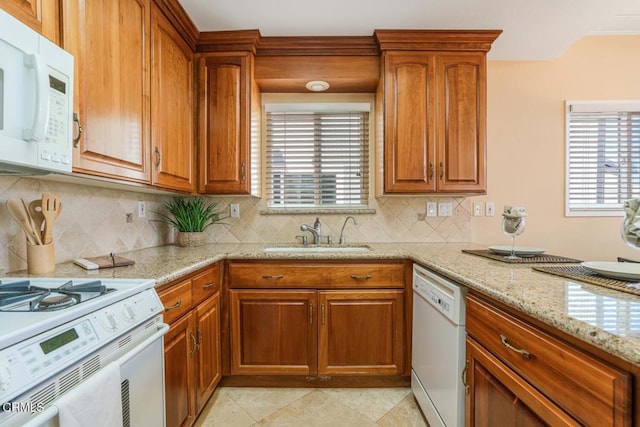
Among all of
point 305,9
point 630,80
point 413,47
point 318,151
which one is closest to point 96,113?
point 305,9

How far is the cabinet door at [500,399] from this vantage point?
2.52 feet

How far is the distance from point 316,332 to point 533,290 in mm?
1302

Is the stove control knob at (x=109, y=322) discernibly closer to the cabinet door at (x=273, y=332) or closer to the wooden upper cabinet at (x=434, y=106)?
the cabinet door at (x=273, y=332)

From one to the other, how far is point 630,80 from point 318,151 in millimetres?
2603

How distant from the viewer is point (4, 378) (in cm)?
55

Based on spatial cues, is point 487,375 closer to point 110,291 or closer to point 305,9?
point 110,291

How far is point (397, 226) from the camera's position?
2500mm

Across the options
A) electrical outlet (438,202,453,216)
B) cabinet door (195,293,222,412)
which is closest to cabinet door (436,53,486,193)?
electrical outlet (438,202,453,216)

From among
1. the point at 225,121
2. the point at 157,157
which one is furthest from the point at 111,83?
the point at 225,121

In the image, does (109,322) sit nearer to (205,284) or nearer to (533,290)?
(205,284)

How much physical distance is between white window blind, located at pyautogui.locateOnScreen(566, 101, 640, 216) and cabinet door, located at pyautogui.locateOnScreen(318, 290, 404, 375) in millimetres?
1834

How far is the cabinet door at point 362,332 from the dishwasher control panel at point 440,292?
Answer: 0.23m

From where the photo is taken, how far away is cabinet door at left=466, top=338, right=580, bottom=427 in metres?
0.77

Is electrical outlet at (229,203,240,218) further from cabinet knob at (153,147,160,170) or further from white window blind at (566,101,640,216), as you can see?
white window blind at (566,101,640,216)
